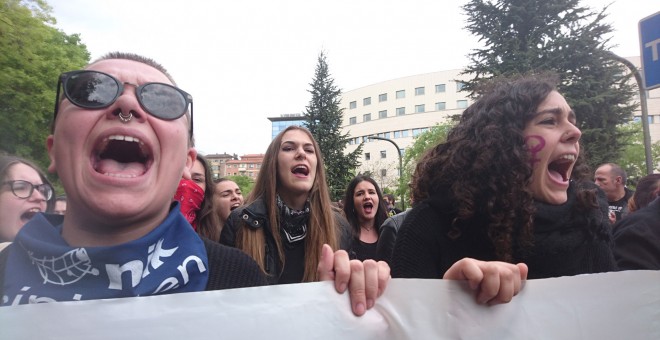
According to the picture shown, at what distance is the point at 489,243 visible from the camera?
6.12 feet

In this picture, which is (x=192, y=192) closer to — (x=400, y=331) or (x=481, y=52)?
(x=400, y=331)

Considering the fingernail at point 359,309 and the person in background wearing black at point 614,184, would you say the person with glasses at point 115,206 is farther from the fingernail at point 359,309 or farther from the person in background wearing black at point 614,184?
the person in background wearing black at point 614,184

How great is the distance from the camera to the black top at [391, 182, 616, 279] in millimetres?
1808

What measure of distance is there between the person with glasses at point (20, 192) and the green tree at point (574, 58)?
15569mm

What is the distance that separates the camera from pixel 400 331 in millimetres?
1150

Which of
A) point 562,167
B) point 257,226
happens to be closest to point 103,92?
point 257,226

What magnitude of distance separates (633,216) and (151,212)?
238 cm

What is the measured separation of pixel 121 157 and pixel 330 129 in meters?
23.8

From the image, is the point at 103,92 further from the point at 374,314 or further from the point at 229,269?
the point at 374,314

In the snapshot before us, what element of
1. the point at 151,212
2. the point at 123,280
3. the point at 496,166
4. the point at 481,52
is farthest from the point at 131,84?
the point at 481,52

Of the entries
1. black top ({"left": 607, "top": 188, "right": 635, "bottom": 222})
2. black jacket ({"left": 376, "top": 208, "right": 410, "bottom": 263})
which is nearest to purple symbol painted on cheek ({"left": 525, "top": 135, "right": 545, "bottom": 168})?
black jacket ({"left": 376, "top": 208, "right": 410, "bottom": 263})

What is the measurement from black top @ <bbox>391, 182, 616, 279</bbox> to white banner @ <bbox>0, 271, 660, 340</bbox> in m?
0.48

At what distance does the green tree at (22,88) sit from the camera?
5.67ft

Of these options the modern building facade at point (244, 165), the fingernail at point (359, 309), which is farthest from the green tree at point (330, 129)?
the modern building facade at point (244, 165)
